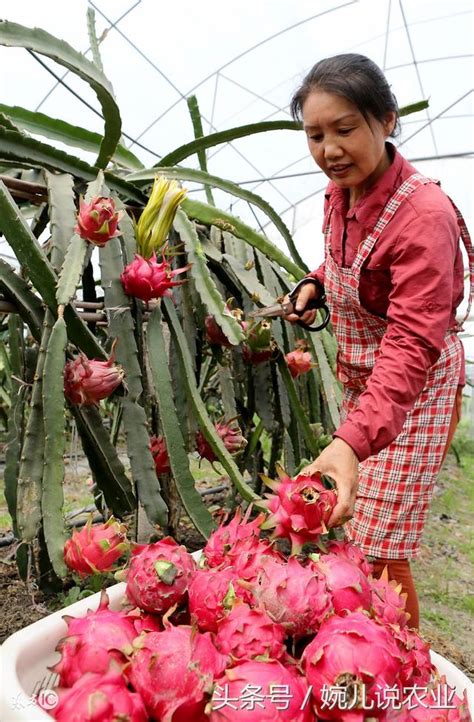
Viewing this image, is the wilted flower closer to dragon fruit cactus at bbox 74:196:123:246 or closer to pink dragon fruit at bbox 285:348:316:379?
dragon fruit cactus at bbox 74:196:123:246

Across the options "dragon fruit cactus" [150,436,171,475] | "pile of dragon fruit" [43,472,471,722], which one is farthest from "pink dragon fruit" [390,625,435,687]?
"dragon fruit cactus" [150,436,171,475]

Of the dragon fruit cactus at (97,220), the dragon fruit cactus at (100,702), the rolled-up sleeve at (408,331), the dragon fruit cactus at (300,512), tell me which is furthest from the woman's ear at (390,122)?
the dragon fruit cactus at (100,702)

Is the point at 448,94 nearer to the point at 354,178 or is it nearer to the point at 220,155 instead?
the point at 220,155

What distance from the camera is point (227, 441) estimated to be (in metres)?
1.38

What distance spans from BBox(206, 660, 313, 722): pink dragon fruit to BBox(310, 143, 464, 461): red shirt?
0.40 metres

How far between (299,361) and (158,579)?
100 cm

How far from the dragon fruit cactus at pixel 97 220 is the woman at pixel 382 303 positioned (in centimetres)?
34

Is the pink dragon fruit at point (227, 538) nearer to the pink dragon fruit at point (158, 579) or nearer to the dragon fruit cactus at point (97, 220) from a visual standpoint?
the pink dragon fruit at point (158, 579)

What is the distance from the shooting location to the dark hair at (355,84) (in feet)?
3.21

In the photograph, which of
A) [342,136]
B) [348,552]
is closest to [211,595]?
[348,552]

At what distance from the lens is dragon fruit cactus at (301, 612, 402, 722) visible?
41 centimetres

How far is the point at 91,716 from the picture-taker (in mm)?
382

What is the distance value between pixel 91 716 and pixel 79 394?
60 cm

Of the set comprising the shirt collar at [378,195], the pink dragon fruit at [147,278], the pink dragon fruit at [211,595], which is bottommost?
the pink dragon fruit at [211,595]
